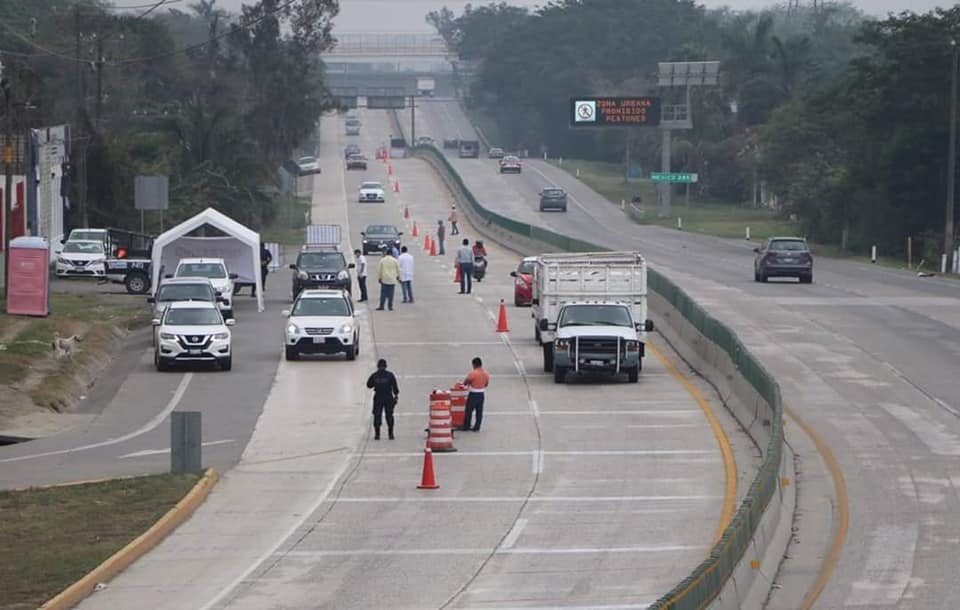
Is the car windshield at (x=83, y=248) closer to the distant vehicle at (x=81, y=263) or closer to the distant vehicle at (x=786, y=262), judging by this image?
the distant vehicle at (x=81, y=263)

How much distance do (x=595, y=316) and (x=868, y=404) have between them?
247 inches

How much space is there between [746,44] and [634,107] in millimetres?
A: 41583

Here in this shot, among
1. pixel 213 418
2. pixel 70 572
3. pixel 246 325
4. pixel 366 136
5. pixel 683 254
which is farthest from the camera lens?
pixel 366 136

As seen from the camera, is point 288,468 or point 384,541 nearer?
point 384,541

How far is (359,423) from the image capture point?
31.9 meters

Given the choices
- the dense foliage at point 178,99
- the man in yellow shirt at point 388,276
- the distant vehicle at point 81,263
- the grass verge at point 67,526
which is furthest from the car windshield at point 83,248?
the grass verge at point 67,526

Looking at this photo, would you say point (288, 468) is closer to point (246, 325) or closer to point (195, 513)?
point (195, 513)

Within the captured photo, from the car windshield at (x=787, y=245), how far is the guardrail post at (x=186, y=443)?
36667 mm

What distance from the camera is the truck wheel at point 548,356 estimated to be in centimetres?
3744

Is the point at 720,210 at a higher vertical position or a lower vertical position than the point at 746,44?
lower

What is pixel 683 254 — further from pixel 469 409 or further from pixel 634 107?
pixel 469 409

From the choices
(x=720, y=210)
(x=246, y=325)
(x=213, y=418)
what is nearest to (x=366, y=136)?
(x=720, y=210)

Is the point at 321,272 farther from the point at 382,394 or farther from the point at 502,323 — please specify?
the point at 382,394

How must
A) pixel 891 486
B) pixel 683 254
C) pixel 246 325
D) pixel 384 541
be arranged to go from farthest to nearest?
1. pixel 683 254
2. pixel 246 325
3. pixel 891 486
4. pixel 384 541
